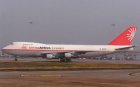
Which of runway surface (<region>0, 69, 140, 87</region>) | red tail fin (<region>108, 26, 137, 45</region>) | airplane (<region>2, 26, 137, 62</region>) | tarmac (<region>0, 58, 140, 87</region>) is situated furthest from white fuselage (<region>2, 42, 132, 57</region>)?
runway surface (<region>0, 69, 140, 87</region>)

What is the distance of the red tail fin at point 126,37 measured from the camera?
96.3 meters

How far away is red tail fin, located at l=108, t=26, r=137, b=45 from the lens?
9631 centimetres

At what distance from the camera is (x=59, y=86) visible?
22.7 m

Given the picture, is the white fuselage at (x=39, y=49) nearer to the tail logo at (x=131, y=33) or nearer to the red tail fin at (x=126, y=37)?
the red tail fin at (x=126, y=37)

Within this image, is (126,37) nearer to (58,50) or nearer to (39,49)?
(58,50)

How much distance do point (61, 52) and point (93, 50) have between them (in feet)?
32.3

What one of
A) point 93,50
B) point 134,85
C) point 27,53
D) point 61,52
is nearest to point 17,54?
point 27,53

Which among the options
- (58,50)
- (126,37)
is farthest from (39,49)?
(126,37)

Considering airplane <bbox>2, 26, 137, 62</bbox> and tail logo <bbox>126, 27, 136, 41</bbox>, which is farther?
tail logo <bbox>126, 27, 136, 41</bbox>

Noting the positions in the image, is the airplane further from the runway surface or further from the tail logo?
the runway surface

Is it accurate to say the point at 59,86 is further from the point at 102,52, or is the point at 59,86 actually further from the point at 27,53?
the point at 102,52

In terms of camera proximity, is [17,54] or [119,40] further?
[119,40]

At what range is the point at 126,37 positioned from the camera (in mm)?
96812

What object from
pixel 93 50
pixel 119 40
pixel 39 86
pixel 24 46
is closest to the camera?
pixel 39 86
